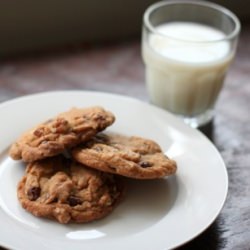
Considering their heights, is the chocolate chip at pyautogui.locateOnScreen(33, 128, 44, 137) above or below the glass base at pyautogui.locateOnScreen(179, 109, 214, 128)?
above

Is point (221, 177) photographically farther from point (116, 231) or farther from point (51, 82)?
point (51, 82)

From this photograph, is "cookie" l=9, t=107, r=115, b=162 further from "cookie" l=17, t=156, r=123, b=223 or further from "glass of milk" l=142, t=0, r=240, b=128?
"glass of milk" l=142, t=0, r=240, b=128

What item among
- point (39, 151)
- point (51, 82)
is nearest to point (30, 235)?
point (39, 151)

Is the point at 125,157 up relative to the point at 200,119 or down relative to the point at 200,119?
up

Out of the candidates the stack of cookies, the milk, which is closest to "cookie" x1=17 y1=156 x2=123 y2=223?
the stack of cookies

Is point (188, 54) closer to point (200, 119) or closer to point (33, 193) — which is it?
point (200, 119)

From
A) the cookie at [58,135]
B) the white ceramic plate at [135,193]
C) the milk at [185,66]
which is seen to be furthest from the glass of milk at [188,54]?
the cookie at [58,135]

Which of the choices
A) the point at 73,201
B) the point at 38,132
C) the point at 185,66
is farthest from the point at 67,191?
the point at 185,66
